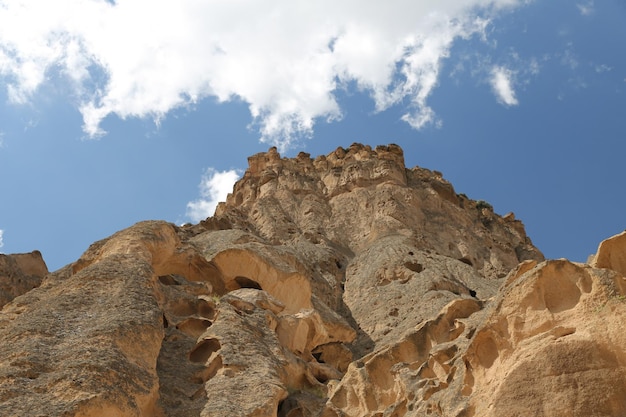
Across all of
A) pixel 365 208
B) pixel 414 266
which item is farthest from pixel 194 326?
pixel 365 208

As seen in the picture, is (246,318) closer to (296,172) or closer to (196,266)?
(196,266)

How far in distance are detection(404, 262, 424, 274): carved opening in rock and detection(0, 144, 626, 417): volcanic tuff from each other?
1.66m

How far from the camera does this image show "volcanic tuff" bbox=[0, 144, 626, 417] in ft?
36.5

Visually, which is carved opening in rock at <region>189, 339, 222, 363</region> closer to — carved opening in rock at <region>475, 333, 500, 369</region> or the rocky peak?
carved opening in rock at <region>475, 333, 500, 369</region>

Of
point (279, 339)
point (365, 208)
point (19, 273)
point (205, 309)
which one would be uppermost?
point (365, 208)

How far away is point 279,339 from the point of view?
19.2 metres

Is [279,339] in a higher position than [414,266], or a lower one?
lower

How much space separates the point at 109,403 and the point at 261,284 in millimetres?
12427

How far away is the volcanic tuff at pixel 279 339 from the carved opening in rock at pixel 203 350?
0.04 meters

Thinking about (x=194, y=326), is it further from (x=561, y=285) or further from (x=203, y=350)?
(x=561, y=285)

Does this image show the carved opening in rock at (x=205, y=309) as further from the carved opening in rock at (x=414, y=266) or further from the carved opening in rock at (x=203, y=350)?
the carved opening in rock at (x=414, y=266)

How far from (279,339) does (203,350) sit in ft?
9.38

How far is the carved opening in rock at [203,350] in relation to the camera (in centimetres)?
1660

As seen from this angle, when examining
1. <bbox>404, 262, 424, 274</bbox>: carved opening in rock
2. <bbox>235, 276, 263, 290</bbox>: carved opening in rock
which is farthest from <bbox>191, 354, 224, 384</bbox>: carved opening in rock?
<bbox>404, 262, 424, 274</bbox>: carved opening in rock
